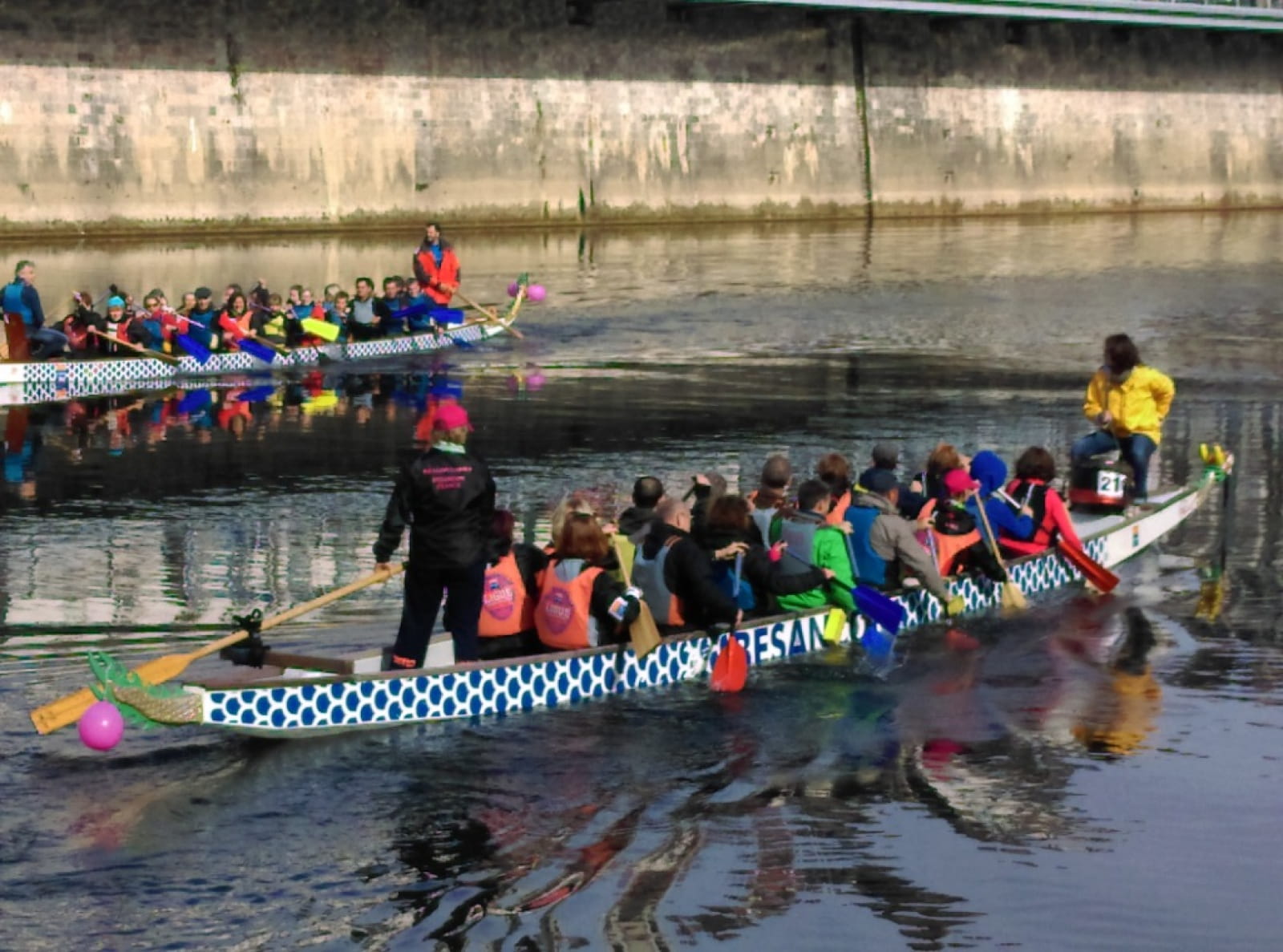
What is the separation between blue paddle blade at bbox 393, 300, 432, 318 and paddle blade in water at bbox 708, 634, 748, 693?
2046cm

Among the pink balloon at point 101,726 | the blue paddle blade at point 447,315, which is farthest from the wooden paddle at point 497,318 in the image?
the pink balloon at point 101,726

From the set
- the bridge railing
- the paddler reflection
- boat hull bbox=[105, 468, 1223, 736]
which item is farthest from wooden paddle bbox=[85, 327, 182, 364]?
the bridge railing

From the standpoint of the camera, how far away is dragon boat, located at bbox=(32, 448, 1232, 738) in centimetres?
1276

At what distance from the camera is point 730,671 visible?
1504 centimetres

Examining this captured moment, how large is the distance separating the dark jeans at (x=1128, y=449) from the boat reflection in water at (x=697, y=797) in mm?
4464

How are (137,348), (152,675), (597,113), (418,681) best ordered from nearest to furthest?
(152,675) < (418,681) < (137,348) < (597,113)

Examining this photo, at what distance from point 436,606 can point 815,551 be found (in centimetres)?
322

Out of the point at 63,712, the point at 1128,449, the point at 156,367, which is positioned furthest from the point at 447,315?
the point at 63,712

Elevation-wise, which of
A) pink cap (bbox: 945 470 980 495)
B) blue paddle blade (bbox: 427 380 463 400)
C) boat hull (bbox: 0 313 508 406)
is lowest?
blue paddle blade (bbox: 427 380 463 400)

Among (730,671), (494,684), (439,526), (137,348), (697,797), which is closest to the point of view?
(697,797)

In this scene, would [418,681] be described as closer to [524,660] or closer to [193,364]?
[524,660]

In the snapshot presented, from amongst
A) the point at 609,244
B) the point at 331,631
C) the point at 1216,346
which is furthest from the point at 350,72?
the point at 331,631

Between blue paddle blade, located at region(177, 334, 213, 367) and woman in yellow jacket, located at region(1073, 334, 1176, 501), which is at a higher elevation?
blue paddle blade, located at region(177, 334, 213, 367)

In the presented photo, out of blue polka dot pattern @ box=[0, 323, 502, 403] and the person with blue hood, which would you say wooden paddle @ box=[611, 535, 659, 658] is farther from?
blue polka dot pattern @ box=[0, 323, 502, 403]
